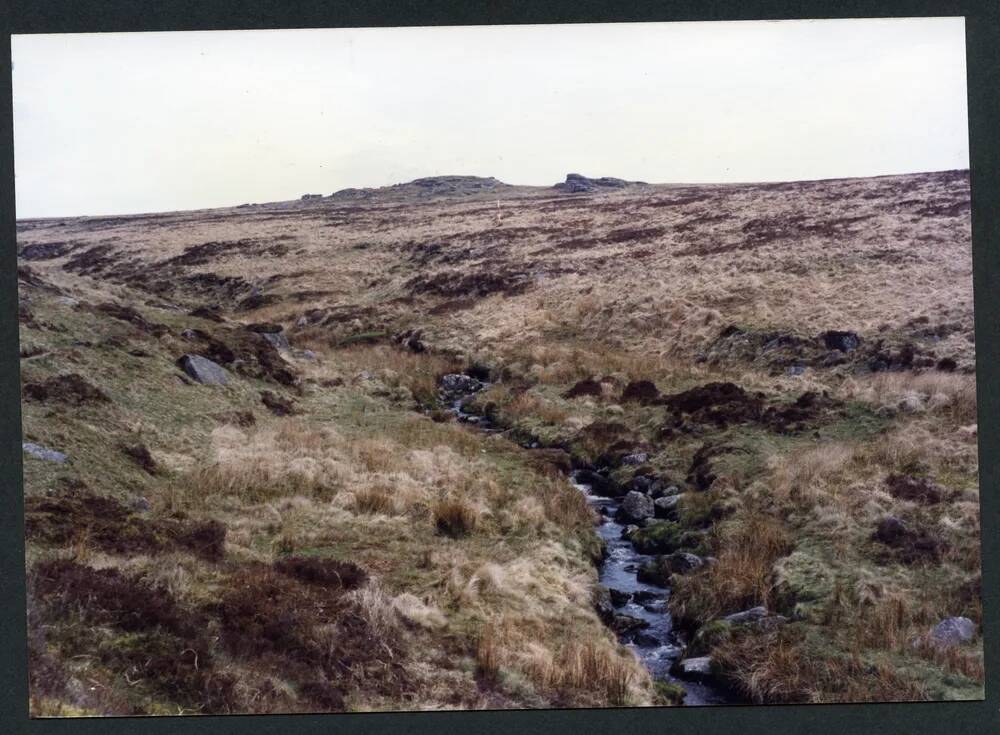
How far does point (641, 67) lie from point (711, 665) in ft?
31.3

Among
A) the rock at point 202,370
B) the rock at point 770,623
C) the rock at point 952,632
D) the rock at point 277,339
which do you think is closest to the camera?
the rock at point 952,632

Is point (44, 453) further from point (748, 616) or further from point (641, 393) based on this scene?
point (641, 393)

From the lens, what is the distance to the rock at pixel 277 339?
17875 mm

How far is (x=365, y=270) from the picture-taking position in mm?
21766

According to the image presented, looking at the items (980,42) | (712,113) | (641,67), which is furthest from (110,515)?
(980,42)

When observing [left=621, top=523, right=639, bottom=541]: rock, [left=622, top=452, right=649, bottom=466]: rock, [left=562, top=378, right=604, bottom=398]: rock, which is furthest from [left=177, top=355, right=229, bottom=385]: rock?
[left=621, top=523, right=639, bottom=541]: rock

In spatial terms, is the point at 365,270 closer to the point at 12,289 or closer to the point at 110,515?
the point at 12,289

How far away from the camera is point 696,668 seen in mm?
9477

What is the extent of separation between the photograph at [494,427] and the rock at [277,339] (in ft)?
0.21

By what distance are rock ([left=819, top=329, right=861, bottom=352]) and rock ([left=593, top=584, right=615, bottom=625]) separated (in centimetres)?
854

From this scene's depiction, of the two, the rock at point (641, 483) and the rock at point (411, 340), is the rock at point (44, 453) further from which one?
the rock at point (411, 340)

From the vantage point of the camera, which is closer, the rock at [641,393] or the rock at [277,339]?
the rock at [641,393]

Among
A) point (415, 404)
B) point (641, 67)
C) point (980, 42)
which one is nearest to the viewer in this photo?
point (980, 42)

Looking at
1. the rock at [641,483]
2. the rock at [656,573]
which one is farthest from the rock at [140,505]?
the rock at [641,483]
